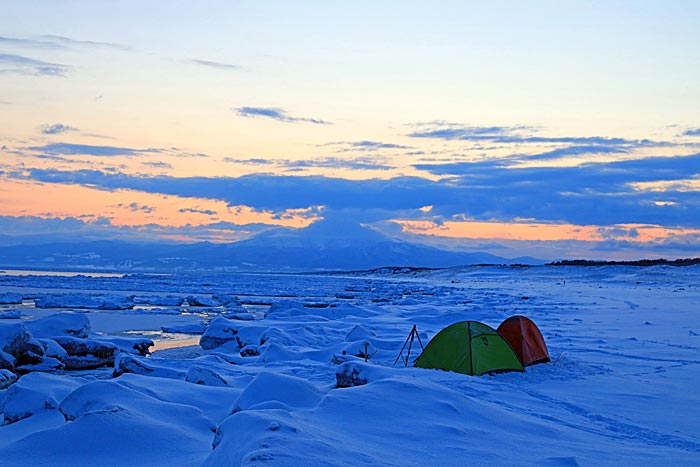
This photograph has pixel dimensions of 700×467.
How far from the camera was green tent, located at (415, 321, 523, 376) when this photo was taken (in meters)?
10.5

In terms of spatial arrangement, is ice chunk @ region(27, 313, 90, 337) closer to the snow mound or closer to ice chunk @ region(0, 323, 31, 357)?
ice chunk @ region(0, 323, 31, 357)

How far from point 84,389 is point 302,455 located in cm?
372

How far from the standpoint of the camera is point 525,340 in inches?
462

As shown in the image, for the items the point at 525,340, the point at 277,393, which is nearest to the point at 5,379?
the point at 277,393

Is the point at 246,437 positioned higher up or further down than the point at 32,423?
higher up

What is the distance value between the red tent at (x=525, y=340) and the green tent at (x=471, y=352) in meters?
0.64

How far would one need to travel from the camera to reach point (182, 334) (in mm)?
19406

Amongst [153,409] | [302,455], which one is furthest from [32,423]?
[302,455]

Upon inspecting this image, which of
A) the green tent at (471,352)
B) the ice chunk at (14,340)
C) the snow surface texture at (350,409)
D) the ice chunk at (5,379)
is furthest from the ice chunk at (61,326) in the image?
the green tent at (471,352)

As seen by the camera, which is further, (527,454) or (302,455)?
(527,454)

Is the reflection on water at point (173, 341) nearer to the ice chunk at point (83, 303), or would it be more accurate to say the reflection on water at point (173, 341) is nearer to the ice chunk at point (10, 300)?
the ice chunk at point (83, 303)

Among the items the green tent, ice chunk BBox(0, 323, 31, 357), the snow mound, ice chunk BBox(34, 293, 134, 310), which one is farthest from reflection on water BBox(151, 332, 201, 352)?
ice chunk BBox(34, 293, 134, 310)

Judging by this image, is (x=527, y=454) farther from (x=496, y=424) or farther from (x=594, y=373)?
(x=594, y=373)

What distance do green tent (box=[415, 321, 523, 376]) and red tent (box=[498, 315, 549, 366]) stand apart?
64cm
